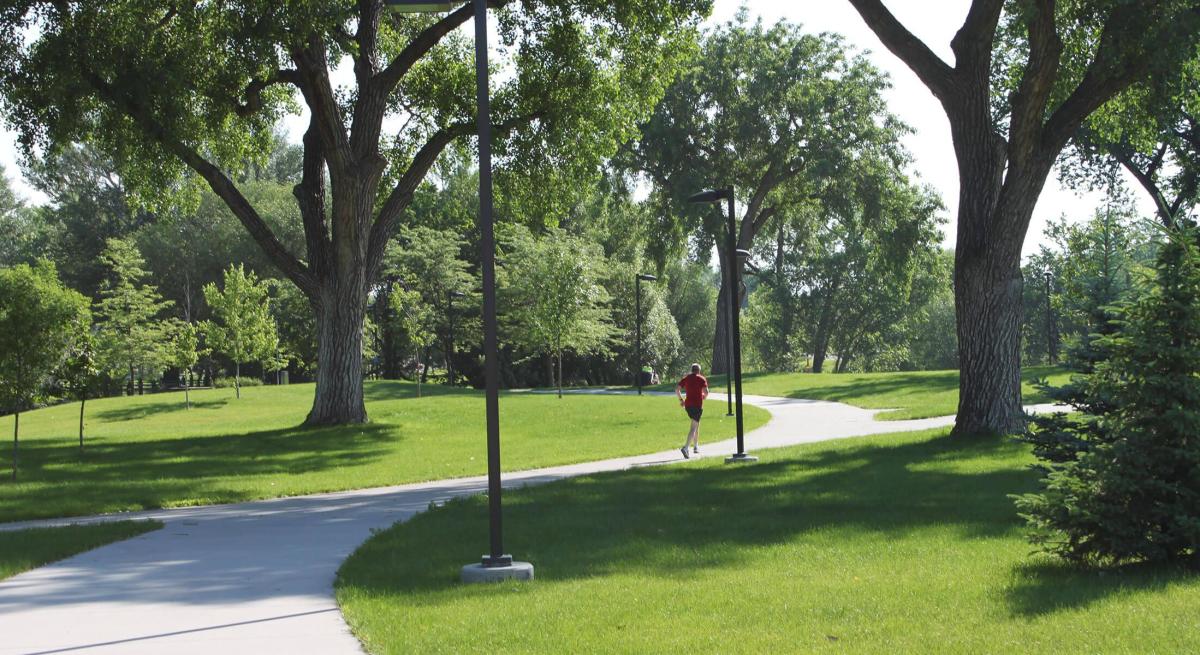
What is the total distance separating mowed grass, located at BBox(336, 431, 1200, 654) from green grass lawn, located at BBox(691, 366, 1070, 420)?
1613cm

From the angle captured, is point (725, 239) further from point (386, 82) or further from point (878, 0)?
point (878, 0)

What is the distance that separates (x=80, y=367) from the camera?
19391 millimetres

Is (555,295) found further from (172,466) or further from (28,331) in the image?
(28,331)

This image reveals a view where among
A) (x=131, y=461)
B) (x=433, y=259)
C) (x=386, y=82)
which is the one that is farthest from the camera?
(x=433, y=259)

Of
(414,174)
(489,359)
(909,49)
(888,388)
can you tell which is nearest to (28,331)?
(414,174)

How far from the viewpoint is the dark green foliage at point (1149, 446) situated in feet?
24.6

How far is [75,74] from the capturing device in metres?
21.4

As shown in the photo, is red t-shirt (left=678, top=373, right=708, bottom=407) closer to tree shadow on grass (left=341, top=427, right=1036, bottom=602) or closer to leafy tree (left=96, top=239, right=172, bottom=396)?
tree shadow on grass (left=341, top=427, right=1036, bottom=602)

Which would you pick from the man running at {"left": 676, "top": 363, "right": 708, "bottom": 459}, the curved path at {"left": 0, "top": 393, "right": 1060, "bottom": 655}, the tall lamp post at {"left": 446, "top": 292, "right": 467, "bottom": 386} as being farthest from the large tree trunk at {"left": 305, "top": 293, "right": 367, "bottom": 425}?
the tall lamp post at {"left": 446, "top": 292, "right": 467, "bottom": 386}

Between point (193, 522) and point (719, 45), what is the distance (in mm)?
36412

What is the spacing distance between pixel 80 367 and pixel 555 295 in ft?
81.5

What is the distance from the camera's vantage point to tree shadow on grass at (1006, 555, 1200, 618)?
22.6 ft

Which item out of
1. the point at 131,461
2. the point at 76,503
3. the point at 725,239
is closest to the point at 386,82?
the point at 131,461

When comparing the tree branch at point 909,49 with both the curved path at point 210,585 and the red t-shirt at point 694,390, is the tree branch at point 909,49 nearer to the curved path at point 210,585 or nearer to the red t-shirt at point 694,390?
the red t-shirt at point 694,390
